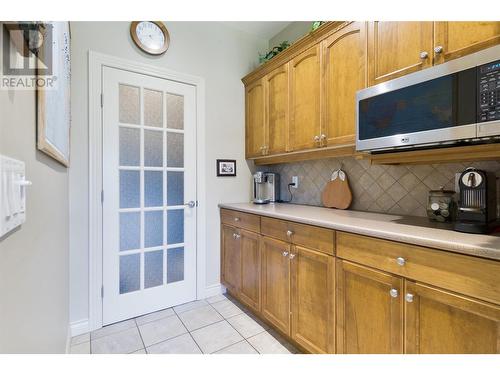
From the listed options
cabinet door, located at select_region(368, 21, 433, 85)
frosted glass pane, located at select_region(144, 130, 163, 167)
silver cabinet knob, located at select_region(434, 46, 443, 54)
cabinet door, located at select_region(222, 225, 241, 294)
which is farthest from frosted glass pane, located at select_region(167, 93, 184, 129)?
silver cabinet knob, located at select_region(434, 46, 443, 54)

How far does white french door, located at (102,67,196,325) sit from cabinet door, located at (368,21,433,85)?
162 centimetres

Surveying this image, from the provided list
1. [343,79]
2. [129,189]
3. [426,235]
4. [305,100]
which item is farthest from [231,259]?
[343,79]

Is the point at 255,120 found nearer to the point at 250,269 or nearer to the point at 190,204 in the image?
the point at 190,204

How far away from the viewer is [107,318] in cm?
200

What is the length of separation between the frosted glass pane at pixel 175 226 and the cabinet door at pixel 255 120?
978mm

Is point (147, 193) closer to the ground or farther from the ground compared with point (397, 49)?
closer to the ground

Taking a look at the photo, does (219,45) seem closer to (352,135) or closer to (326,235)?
(352,135)

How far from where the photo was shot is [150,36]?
2.17 metres

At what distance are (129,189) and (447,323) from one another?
2.22m

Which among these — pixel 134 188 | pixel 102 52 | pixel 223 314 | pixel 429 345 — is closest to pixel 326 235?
pixel 429 345

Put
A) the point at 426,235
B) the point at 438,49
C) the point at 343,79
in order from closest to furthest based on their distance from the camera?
the point at 426,235 < the point at 438,49 < the point at 343,79

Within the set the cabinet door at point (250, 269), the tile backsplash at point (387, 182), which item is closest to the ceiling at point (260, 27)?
the tile backsplash at point (387, 182)

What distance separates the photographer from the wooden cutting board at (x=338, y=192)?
2025 millimetres

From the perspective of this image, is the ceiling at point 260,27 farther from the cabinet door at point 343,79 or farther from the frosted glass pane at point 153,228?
the frosted glass pane at point 153,228
